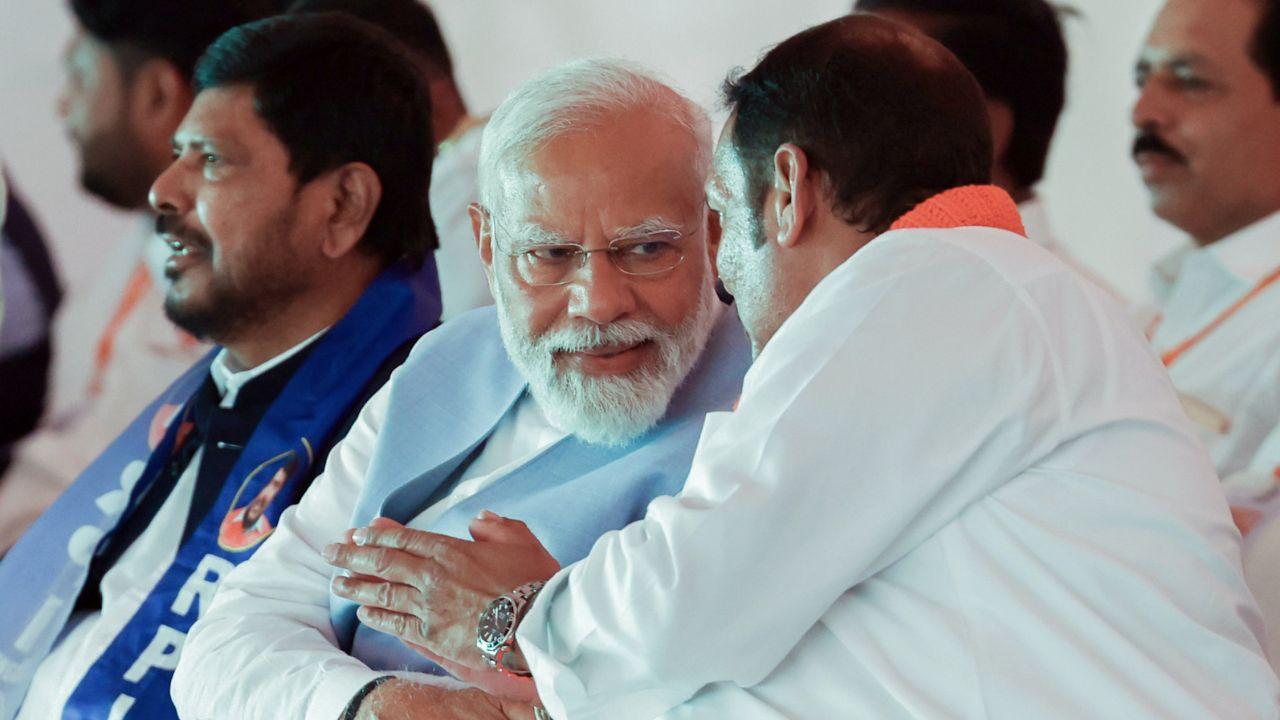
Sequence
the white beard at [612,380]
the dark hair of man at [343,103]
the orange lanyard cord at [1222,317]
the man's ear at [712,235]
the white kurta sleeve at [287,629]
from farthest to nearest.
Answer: the orange lanyard cord at [1222,317], the dark hair of man at [343,103], the man's ear at [712,235], the white beard at [612,380], the white kurta sleeve at [287,629]

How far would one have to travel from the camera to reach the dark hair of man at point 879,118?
1.68 meters

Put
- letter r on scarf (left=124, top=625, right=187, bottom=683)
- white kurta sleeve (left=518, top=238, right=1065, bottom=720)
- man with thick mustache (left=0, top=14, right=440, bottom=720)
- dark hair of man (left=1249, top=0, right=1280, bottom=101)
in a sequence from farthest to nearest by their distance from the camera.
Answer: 1. dark hair of man (left=1249, top=0, right=1280, bottom=101)
2. man with thick mustache (left=0, top=14, right=440, bottom=720)
3. letter r on scarf (left=124, top=625, right=187, bottom=683)
4. white kurta sleeve (left=518, top=238, right=1065, bottom=720)

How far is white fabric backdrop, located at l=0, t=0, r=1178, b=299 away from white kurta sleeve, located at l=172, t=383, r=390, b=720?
0.98 metres

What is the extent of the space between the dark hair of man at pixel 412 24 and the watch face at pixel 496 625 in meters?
3.03

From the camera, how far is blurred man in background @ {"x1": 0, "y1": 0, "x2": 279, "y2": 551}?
15.1 ft

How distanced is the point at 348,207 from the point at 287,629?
1.08 metres

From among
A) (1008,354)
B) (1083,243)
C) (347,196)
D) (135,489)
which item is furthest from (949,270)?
(1083,243)

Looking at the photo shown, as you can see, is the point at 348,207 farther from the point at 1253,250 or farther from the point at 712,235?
the point at 1253,250

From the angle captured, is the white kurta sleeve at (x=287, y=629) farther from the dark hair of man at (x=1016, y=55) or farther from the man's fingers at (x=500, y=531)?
the dark hair of man at (x=1016, y=55)

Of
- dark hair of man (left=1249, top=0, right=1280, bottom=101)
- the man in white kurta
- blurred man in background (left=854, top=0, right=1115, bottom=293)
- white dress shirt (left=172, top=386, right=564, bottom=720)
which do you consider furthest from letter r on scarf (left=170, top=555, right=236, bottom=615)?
dark hair of man (left=1249, top=0, right=1280, bottom=101)

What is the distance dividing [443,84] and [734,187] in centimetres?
290

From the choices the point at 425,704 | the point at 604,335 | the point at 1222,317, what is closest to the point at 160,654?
the point at 425,704

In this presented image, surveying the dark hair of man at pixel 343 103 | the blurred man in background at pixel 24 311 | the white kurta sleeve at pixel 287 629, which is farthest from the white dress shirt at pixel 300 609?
the blurred man in background at pixel 24 311

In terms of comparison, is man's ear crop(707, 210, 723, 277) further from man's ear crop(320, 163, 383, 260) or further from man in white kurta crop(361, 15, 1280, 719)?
man's ear crop(320, 163, 383, 260)
